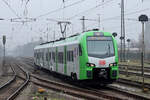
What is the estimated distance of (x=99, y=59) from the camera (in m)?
14.4

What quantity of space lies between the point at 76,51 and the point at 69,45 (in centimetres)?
174

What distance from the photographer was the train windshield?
14578 millimetres

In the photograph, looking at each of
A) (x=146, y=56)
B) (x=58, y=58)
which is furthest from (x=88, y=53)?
(x=146, y=56)

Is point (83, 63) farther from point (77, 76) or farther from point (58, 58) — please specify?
point (58, 58)

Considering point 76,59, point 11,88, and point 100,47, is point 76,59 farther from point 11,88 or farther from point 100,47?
point 11,88

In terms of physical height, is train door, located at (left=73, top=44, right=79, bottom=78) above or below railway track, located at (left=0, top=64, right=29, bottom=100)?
above

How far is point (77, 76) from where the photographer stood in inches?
601

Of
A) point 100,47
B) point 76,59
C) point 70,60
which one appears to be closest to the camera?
point 100,47

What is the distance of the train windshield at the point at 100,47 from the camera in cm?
1458

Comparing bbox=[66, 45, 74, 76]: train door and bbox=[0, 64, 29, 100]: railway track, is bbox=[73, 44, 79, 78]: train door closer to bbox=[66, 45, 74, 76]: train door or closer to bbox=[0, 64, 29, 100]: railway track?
bbox=[66, 45, 74, 76]: train door

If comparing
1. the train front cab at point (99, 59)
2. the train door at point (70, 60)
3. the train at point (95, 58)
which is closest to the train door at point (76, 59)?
the train at point (95, 58)

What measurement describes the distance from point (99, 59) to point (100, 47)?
32.3 inches

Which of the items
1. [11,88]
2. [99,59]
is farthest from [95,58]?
[11,88]

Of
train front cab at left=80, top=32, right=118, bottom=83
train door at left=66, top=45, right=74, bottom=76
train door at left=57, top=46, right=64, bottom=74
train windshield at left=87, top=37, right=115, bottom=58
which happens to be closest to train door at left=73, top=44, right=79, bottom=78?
train door at left=66, top=45, right=74, bottom=76
